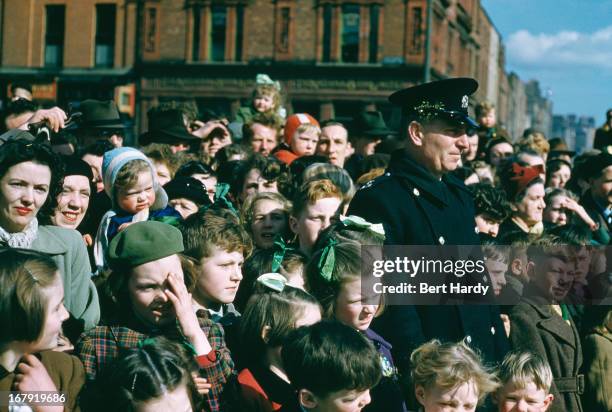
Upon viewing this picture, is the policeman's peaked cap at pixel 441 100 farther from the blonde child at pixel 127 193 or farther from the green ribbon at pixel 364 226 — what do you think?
the blonde child at pixel 127 193

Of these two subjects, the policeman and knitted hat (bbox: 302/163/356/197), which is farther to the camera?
knitted hat (bbox: 302/163/356/197)

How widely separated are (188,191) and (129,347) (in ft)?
7.29

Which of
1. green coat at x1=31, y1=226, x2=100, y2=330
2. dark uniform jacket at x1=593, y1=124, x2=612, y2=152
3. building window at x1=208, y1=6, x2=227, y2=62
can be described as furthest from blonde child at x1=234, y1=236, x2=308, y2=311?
building window at x1=208, y1=6, x2=227, y2=62

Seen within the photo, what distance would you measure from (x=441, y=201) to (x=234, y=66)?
2816cm

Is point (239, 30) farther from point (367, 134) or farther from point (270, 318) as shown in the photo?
point (270, 318)

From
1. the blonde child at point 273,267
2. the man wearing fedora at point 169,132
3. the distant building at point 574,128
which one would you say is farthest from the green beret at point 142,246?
the distant building at point 574,128

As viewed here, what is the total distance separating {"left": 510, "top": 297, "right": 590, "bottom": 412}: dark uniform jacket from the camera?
531 cm

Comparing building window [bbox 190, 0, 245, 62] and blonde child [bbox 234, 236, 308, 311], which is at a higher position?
building window [bbox 190, 0, 245, 62]

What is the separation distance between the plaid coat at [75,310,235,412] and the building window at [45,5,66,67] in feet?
99.7

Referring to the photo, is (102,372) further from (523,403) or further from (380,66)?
(380,66)

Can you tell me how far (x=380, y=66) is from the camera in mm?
30969

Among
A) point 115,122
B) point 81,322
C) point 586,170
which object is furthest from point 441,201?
point 586,170

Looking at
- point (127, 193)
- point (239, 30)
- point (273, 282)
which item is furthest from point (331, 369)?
point (239, 30)

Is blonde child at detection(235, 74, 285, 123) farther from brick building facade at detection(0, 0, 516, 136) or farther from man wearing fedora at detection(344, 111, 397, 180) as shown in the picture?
brick building facade at detection(0, 0, 516, 136)
